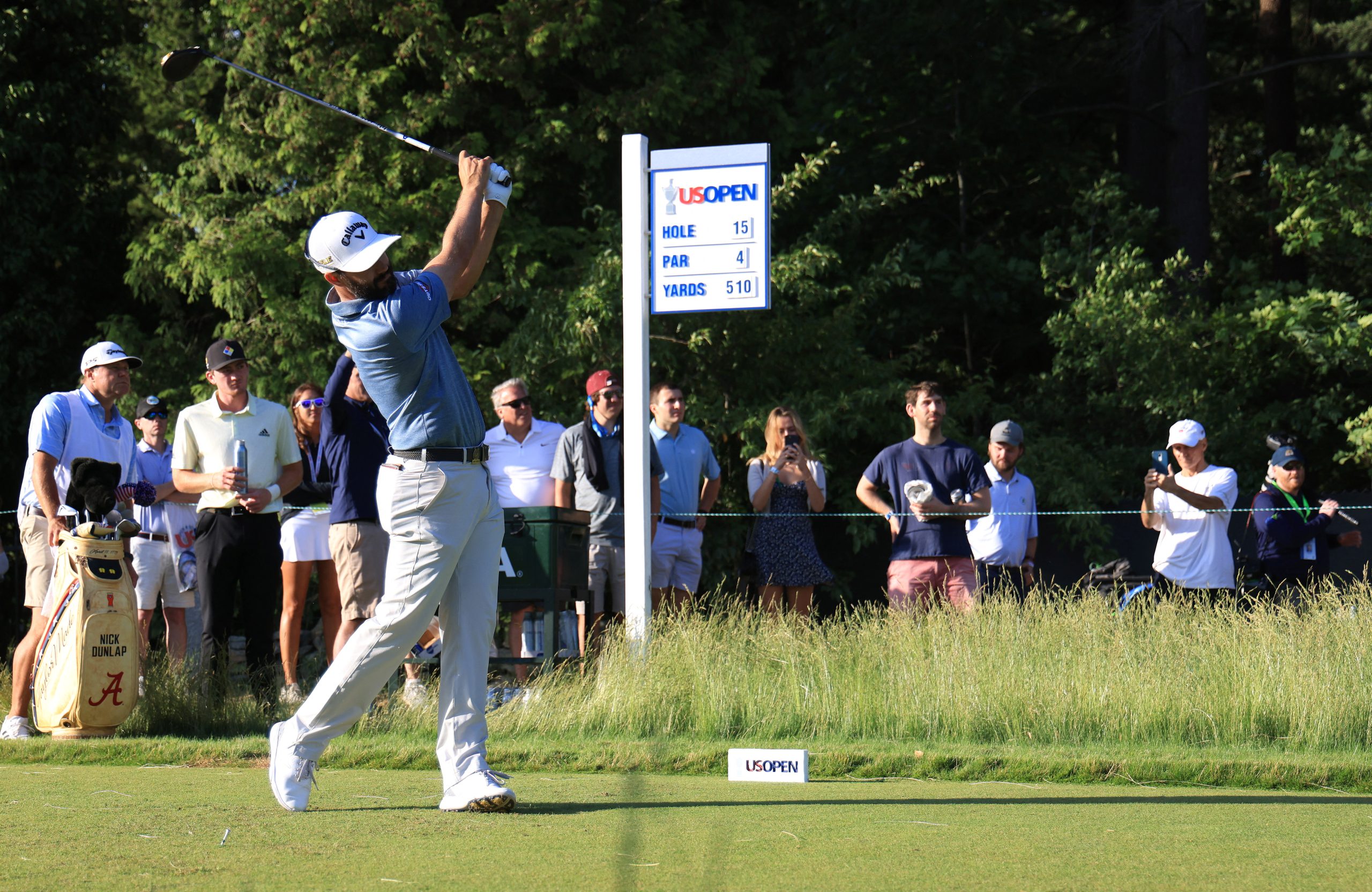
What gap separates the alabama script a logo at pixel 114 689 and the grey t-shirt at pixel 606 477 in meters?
3.09

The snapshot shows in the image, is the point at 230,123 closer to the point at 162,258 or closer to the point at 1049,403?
the point at 162,258

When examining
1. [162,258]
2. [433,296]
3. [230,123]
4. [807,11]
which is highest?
[807,11]

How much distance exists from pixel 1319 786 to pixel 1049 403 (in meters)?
11.2

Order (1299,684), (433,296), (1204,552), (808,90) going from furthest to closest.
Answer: (808,90) < (1204,552) < (1299,684) < (433,296)

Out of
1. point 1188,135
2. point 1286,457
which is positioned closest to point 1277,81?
point 1188,135

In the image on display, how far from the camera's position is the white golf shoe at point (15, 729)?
24.9 feet

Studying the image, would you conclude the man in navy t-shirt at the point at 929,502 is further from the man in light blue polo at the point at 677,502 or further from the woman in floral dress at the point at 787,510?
the man in light blue polo at the point at 677,502

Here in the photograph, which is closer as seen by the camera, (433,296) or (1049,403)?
(433,296)

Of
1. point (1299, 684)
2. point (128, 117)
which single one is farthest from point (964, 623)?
point (128, 117)

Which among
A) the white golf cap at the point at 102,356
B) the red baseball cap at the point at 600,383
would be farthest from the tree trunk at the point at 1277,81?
the white golf cap at the point at 102,356

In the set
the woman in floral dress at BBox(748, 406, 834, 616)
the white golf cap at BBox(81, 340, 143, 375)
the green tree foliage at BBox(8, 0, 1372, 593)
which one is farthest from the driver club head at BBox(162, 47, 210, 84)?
the green tree foliage at BBox(8, 0, 1372, 593)

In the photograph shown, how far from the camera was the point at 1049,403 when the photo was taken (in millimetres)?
17031

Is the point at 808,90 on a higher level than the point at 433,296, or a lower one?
higher

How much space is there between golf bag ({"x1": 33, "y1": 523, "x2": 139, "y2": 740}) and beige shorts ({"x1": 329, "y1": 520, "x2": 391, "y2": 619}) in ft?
3.66
